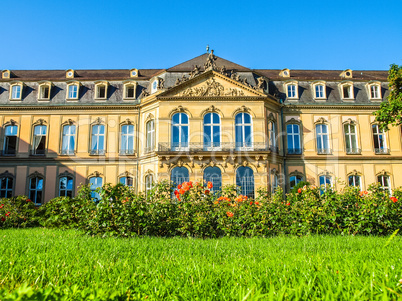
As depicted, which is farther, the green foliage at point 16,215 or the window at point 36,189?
the window at point 36,189

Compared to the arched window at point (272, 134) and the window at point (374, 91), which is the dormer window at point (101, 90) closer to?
the arched window at point (272, 134)

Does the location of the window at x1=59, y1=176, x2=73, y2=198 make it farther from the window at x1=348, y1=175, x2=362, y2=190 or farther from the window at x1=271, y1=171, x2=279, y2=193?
the window at x1=348, y1=175, x2=362, y2=190

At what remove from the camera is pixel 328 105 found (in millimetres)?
25797

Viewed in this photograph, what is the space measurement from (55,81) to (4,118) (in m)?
5.05

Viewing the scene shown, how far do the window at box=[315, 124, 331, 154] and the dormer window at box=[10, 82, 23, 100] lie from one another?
81.2ft

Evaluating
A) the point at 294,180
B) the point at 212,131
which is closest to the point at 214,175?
the point at 212,131

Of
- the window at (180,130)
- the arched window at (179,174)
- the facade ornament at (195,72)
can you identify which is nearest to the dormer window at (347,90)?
the facade ornament at (195,72)

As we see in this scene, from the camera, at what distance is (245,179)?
21812mm

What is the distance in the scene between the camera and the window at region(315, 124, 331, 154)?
2541 centimetres

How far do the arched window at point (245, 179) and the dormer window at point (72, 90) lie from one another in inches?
587

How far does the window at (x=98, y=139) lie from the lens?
2528cm

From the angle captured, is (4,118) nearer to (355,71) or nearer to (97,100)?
(97,100)

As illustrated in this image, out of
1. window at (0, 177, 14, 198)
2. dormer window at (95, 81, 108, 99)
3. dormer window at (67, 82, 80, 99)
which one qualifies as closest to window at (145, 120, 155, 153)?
dormer window at (95, 81, 108, 99)

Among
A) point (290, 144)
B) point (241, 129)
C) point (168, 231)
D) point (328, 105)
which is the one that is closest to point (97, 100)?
point (241, 129)
